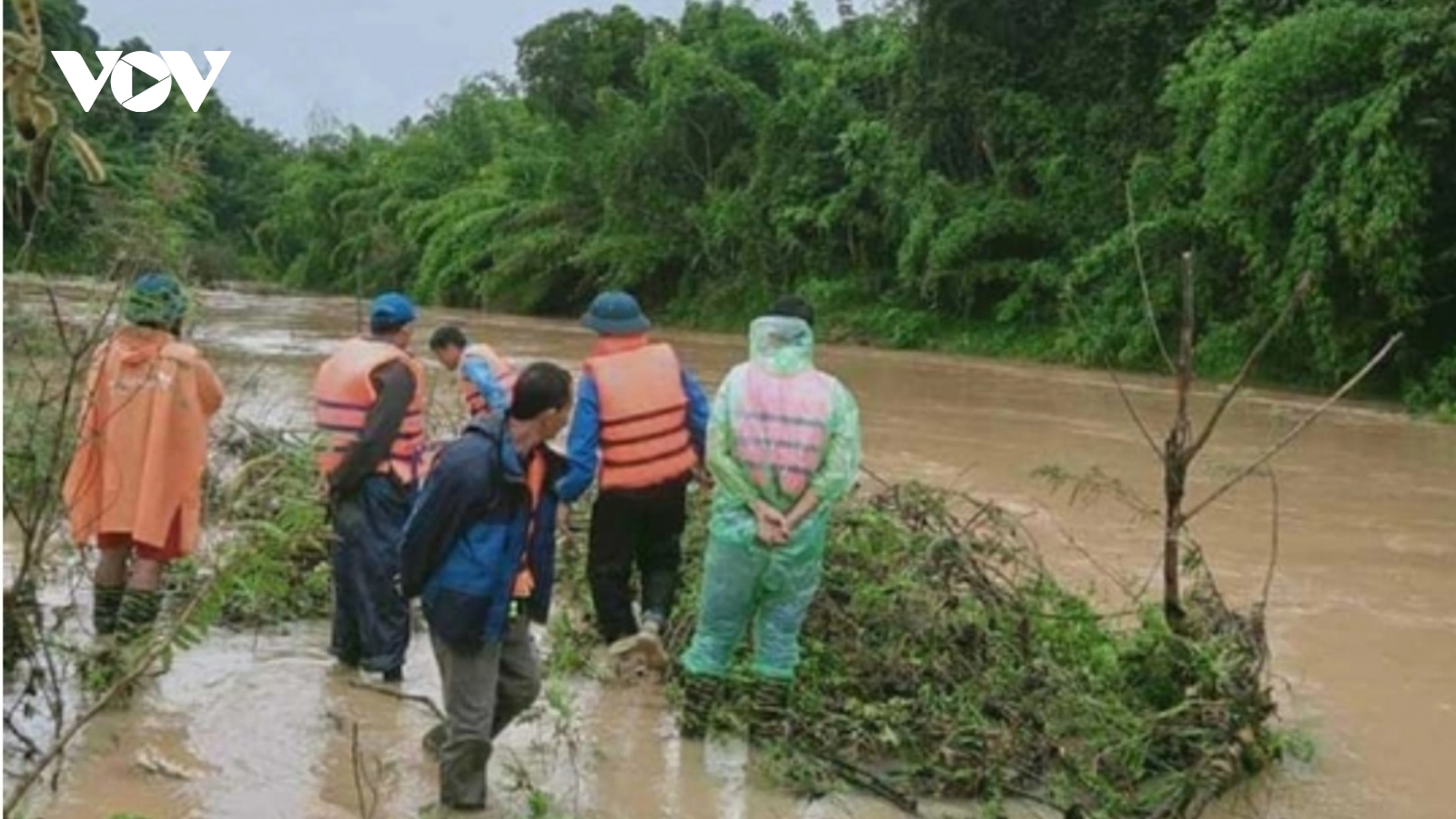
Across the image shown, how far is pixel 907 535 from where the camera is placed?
7.14 m

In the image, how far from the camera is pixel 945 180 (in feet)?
104

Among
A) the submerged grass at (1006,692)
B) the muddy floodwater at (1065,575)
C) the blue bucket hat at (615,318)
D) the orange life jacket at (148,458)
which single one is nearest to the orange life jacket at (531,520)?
the muddy floodwater at (1065,575)

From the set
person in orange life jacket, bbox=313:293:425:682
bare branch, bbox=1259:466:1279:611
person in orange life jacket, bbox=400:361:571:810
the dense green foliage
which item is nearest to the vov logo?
the dense green foliage

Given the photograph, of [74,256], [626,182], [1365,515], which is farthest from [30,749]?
[626,182]

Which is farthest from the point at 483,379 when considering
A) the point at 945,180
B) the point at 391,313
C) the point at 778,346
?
the point at 945,180

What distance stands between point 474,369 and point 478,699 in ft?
5.74

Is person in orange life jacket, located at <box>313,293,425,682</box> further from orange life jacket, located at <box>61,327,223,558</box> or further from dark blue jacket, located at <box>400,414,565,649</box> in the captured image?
dark blue jacket, located at <box>400,414,565,649</box>

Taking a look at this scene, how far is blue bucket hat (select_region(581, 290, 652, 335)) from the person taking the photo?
6414mm

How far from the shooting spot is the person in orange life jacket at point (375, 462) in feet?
20.5

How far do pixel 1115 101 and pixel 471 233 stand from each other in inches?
862

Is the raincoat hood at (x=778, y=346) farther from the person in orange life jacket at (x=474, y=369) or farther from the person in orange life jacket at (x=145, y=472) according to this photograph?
the person in orange life jacket at (x=145, y=472)

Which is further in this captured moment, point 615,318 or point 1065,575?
point 1065,575

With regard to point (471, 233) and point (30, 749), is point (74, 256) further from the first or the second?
point (471, 233)

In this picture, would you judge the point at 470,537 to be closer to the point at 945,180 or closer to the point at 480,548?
the point at 480,548
